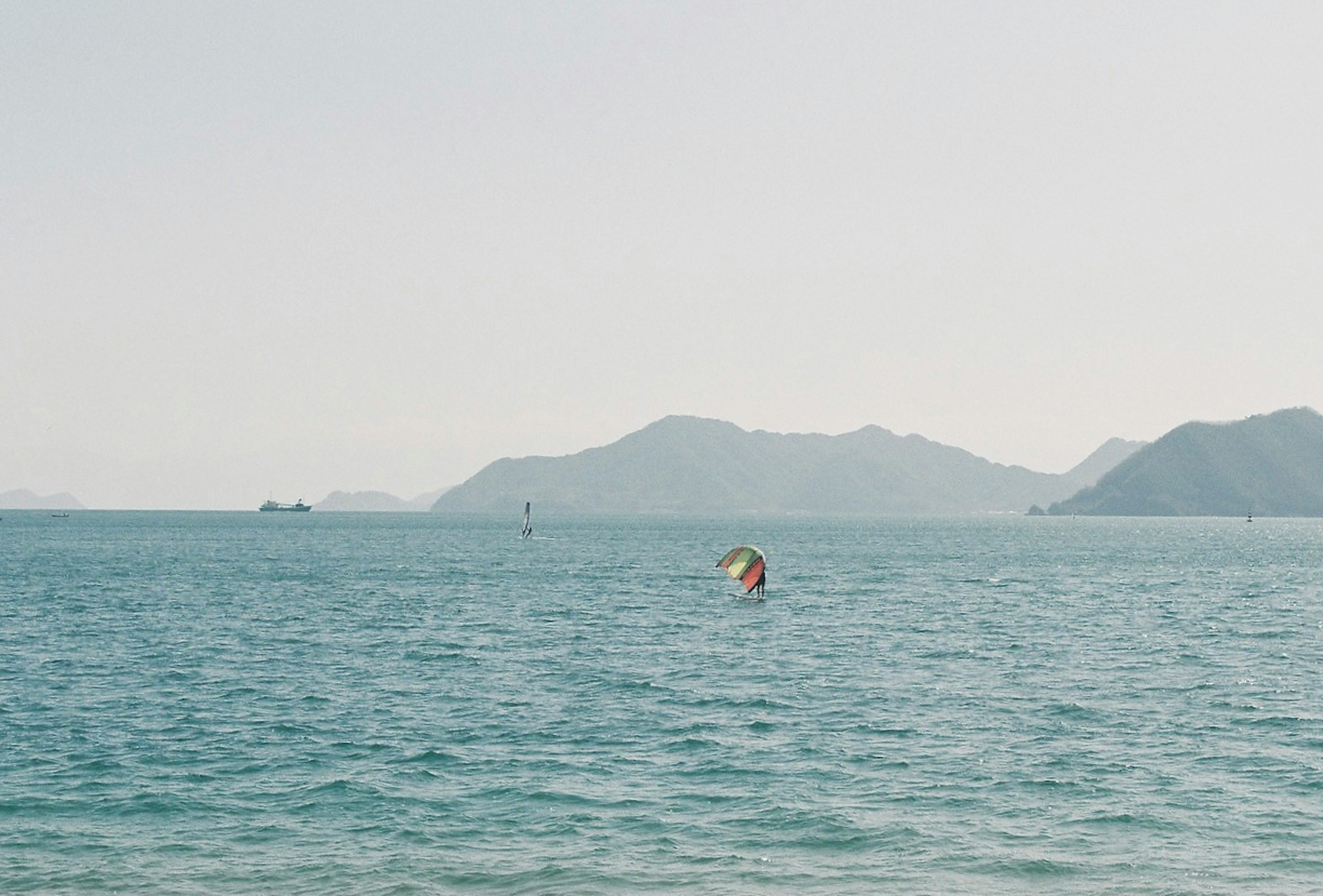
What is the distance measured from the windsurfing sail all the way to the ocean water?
17.1 metres

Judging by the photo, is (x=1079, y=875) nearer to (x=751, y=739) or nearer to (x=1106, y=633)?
(x=751, y=739)

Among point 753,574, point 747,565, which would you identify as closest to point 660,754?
point 753,574

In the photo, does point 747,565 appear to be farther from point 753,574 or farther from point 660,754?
point 660,754

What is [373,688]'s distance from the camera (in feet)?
155

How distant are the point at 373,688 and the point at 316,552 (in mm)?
143041

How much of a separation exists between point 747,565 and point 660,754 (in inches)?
2516

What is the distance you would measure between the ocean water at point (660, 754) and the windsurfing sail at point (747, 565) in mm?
17130

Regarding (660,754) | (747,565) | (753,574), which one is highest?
(747,565)

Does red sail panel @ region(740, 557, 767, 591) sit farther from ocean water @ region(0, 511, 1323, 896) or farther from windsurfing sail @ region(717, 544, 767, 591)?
ocean water @ region(0, 511, 1323, 896)

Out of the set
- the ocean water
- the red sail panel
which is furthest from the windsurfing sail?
the ocean water

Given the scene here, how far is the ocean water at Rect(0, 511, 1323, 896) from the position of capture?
980 inches

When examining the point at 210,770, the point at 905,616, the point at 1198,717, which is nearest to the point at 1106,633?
the point at 905,616

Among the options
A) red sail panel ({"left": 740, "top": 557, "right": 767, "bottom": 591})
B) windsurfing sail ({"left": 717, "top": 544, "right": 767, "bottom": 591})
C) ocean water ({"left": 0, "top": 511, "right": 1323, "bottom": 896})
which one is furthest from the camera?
windsurfing sail ({"left": 717, "top": 544, "right": 767, "bottom": 591})

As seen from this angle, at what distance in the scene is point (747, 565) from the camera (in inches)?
3875
